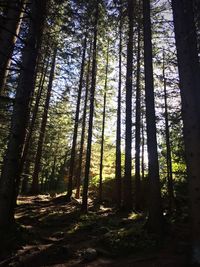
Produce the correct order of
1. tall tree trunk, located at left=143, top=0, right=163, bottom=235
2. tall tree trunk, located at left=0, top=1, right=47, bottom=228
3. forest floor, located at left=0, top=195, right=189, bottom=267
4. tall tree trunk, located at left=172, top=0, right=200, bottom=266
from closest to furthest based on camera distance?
tall tree trunk, located at left=172, top=0, right=200, bottom=266 → forest floor, located at left=0, top=195, right=189, bottom=267 → tall tree trunk, located at left=0, top=1, right=47, bottom=228 → tall tree trunk, located at left=143, top=0, right=163, bottom=235

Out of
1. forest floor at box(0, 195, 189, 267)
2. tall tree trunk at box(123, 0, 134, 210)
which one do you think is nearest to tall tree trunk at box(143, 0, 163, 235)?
forest floor at box(0, 195, 189, 267)

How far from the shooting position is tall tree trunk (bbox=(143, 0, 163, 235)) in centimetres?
850

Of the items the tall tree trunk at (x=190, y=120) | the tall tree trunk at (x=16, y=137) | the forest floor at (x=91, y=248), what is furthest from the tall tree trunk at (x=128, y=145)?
the tall tree trunk at (x=16, y=137)

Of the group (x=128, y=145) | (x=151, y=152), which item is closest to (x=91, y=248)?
(x=151, y=152)

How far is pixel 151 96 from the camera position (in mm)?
9805

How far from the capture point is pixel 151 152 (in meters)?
9.27

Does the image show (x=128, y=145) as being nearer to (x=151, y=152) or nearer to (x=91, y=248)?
(x=151, y=152)

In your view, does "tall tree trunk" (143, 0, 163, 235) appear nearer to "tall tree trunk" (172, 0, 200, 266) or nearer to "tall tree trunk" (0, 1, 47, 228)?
"tall tree trunk" (172, 0, 200, 266)

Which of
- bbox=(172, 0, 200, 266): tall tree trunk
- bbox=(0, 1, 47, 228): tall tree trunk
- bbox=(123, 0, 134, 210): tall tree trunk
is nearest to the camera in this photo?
bbox=(172, 0, 200, 266): tall tree trunk

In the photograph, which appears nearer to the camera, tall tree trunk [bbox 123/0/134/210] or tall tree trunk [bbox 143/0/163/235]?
tall tree trunk [bbox 143/0/163/235]

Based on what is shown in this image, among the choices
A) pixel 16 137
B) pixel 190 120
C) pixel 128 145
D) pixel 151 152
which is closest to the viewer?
pixel 190 120

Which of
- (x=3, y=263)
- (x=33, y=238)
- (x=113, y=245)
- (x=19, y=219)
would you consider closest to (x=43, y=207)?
(x=19, y=219)

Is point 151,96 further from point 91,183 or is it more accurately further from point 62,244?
point 91,183

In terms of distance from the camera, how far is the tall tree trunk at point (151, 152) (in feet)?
27.9
